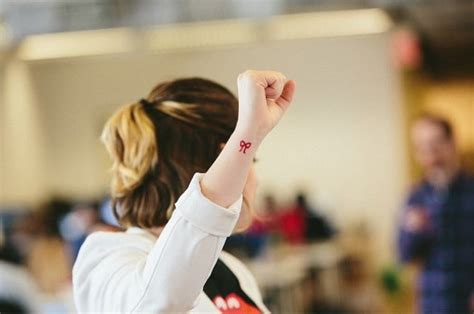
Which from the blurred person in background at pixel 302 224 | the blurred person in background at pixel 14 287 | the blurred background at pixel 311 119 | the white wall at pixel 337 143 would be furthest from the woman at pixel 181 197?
the white wall at pixel 337 143

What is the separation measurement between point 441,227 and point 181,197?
1.72 meters

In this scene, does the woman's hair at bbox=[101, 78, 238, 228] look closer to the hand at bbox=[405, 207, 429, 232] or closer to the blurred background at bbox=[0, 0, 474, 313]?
the hand at bbox=[405, 207, 429, 232]

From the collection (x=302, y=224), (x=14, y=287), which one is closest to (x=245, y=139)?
(x=14, y=287)

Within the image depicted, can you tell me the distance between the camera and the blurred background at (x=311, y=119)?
430cm

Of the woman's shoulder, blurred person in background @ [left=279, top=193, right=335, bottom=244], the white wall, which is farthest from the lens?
the white wall

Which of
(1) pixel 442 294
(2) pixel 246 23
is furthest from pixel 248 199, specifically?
(2) pixel 246 23

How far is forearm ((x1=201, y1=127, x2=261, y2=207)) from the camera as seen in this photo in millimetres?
744

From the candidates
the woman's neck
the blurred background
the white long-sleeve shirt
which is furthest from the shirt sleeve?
the blurred background

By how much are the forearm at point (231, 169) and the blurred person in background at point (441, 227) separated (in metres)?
1.62

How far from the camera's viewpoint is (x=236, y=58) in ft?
5.32

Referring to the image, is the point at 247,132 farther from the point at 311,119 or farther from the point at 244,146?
the point at 311,119

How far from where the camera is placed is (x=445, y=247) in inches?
92.4

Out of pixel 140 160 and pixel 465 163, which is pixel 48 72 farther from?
pixel 140 160

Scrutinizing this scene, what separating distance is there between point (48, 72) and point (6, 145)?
0.92m
